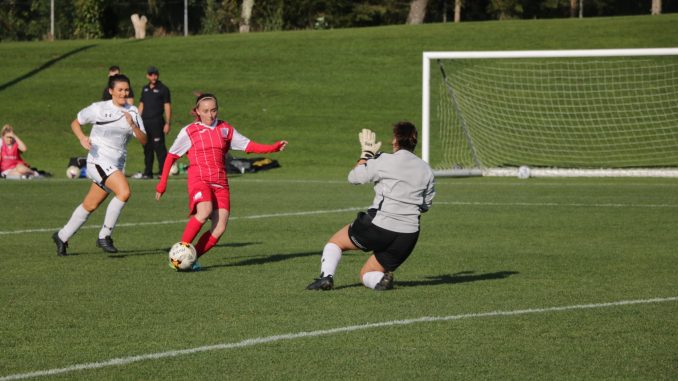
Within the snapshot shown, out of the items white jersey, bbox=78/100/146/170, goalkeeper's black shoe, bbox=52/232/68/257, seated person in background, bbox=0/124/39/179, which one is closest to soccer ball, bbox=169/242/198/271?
goalkeeper's black shoe, bbox=52/232/68/257

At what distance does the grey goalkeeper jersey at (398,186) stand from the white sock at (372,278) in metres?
0.50

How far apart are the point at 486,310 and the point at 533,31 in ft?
119

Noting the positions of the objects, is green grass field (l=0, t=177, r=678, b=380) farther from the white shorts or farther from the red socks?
the white shorts

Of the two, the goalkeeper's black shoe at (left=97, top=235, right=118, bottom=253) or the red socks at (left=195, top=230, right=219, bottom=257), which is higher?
the red socks at (left=195, top=230, right=219, bottom=257)

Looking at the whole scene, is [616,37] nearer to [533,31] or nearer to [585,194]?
[533,31]

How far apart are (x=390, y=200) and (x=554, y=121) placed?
25299 millimetres

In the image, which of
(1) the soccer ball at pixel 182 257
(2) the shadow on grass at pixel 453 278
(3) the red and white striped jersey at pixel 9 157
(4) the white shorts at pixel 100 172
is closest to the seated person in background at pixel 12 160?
(3) the red and white striped jersey at pixel 9 157

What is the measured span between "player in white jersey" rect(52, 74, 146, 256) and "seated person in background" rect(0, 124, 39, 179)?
1247cm

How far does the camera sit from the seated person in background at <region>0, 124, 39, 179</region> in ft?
80.8

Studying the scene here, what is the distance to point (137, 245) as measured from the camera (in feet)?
44.1

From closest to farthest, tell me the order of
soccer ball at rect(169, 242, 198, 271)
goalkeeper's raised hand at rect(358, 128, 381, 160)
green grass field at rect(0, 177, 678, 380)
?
green grass field at rect(0, 177, 678, 380)
goalkeeper's raised hand at rect(358, 128, 381, 160)
soccer ball at rect(169, 242, 198, 271)

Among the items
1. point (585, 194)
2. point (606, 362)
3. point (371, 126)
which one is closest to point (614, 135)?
point (371, 126)

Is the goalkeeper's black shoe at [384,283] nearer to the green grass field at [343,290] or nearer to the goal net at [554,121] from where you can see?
the green grass field at [343,290]

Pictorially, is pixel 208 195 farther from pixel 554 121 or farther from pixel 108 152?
pixel 554 121
